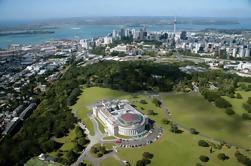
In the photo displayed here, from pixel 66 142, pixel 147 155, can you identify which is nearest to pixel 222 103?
pixel 147 155

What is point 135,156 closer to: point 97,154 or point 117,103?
point 97,154

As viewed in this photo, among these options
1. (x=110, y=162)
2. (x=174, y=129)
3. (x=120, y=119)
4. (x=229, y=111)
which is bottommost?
(x=110, y=162)

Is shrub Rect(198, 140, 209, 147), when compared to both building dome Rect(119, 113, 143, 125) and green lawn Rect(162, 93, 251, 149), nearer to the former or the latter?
green lawn Rect(162, 93, 251, 149)

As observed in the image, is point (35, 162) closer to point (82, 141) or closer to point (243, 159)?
point (82, 141)

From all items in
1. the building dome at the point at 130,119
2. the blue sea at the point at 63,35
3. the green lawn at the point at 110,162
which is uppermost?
the blue sea at the point at 63,35

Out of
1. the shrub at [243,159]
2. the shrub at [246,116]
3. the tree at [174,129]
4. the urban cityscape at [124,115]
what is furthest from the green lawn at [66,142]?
the shrub at [246,116]

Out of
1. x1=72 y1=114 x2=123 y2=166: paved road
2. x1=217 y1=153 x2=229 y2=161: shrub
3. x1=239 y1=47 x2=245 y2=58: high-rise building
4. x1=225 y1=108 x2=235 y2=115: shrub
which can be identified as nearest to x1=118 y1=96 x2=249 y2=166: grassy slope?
x1=217 y1=153 x2=229 y2=161: shrub

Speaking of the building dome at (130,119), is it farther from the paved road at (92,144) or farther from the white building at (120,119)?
the paved road at (92,144)

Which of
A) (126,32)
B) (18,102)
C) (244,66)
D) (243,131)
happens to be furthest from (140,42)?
(243,131)

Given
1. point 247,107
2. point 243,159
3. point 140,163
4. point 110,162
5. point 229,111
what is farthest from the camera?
point 247,107
